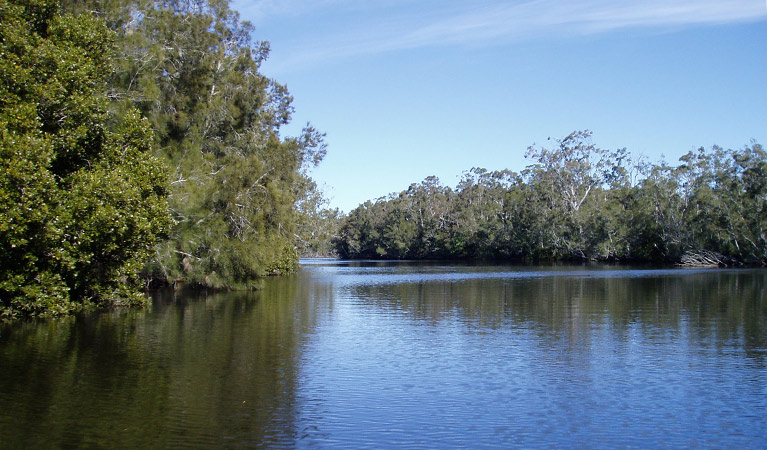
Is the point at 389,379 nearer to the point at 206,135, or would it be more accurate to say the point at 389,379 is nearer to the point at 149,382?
the point at 149,382

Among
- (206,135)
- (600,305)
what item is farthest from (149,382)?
(206,135)

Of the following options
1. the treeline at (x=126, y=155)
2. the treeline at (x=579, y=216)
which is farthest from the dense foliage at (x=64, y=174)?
the treeline at (x=579, y=216)

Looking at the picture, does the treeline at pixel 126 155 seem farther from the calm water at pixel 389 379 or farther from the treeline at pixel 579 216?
the treeline at pixel 579 216

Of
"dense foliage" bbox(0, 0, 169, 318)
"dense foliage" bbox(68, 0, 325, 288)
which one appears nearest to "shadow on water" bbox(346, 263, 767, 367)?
"dense foliage" bbox(68, 0, 325, 288)

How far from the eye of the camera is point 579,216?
275 ft

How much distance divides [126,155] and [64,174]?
6.69ft

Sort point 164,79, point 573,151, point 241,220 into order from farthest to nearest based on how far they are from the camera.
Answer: point 573,151, point 241,220, point 164,79

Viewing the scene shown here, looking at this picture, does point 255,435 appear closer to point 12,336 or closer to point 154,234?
point 12,336

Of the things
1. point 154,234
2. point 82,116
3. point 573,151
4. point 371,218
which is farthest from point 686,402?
point 371,218

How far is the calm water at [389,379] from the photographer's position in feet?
34.0

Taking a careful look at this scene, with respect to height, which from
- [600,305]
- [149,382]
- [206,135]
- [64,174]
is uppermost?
[206,135]

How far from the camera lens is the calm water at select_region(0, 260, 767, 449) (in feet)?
34.0

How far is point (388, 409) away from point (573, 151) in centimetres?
8768

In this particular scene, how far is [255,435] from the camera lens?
10.3m
